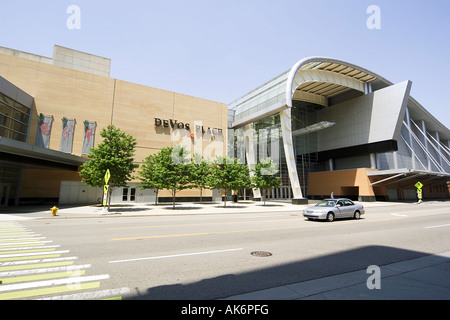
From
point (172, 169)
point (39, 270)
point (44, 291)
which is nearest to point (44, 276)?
point (39, 270)

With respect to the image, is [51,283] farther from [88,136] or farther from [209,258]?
[88,136]

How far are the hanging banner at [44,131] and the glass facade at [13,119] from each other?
4.07 feet

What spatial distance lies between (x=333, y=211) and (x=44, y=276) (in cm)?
1509

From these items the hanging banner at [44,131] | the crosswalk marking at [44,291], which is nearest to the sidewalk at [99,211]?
the hanging banner at [44,131]

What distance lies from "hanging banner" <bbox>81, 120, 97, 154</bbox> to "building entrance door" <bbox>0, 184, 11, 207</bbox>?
8279mm

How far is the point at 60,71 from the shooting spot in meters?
30.6

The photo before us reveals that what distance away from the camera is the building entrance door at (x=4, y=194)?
81.2ft

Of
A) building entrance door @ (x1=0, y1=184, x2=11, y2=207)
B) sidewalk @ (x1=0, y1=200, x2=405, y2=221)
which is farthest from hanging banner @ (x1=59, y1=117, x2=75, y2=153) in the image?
sidewalk @ (x1=0, y1=200, x2=405, y2=221)

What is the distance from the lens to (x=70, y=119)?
1197 inches

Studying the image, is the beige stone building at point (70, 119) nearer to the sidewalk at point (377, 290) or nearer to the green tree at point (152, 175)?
the green tree at point (152, 175)

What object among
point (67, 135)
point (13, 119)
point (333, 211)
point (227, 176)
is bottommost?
point (333, 211)

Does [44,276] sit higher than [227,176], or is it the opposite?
[227,176]
